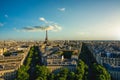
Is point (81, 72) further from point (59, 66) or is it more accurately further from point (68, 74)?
point (59, 66)

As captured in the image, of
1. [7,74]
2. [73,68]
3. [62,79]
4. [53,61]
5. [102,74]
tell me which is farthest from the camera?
[53,61]

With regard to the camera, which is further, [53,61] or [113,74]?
[53,61]

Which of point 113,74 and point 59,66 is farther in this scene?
point 59,66

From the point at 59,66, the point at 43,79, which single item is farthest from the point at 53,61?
the point at 43,79

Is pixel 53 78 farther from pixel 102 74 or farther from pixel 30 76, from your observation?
pixel 102 74

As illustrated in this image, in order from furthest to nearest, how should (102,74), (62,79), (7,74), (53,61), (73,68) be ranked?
(53,61), (73,68), (7,74), (102,74), (62,79)

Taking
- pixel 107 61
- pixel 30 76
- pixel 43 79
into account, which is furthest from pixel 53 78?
pixel 107 61

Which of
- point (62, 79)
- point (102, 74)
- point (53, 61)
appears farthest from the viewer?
point (53, 61)

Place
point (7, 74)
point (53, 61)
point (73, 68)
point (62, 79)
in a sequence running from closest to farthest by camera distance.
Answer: point (62, 79), point (7, 74), point (73, 68), point (53, 61)

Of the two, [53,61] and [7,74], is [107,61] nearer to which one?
[53,61]
